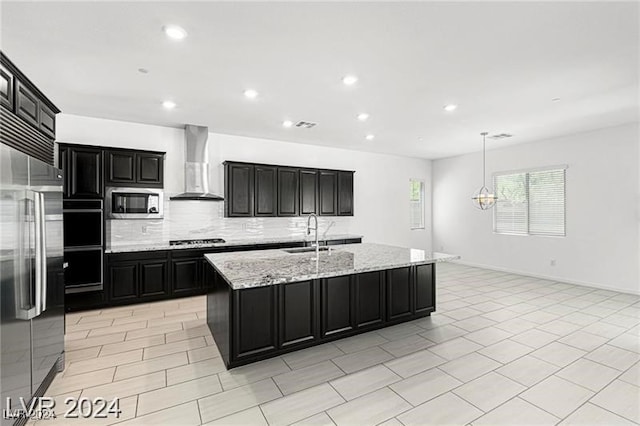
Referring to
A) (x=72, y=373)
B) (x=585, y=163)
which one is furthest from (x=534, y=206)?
(x=72, y=373)

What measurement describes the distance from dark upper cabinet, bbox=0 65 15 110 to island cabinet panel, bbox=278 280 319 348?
2.37 metres

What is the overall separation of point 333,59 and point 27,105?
2.49 m

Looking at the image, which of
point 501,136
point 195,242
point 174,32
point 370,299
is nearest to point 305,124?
point 195,242

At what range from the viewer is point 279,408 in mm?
2232

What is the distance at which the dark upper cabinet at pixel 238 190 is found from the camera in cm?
554

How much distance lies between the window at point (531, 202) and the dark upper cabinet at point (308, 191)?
14.1ft

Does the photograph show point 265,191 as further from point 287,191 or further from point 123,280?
point 123,280

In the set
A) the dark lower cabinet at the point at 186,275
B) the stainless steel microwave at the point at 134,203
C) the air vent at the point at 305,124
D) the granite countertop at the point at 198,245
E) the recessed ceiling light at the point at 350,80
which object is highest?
the air vent at the point at 305,124

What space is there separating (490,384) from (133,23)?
4.01 metres

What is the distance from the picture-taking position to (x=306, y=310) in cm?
309

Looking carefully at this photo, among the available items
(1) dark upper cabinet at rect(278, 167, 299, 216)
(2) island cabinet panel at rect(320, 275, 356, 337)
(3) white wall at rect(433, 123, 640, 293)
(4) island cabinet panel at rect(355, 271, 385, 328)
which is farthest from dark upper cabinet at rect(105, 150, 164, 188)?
(3) white wall at rect(433, 123, 640, 293)

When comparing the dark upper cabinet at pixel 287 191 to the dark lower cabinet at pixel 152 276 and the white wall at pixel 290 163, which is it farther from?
the dark lower cabinet at pixel 152 276

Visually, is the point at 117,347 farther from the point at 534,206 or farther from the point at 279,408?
the point at 534,206

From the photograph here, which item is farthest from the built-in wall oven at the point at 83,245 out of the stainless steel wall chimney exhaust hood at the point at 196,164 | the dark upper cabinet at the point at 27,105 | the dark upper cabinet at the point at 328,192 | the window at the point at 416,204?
the window at the point at 416,204
